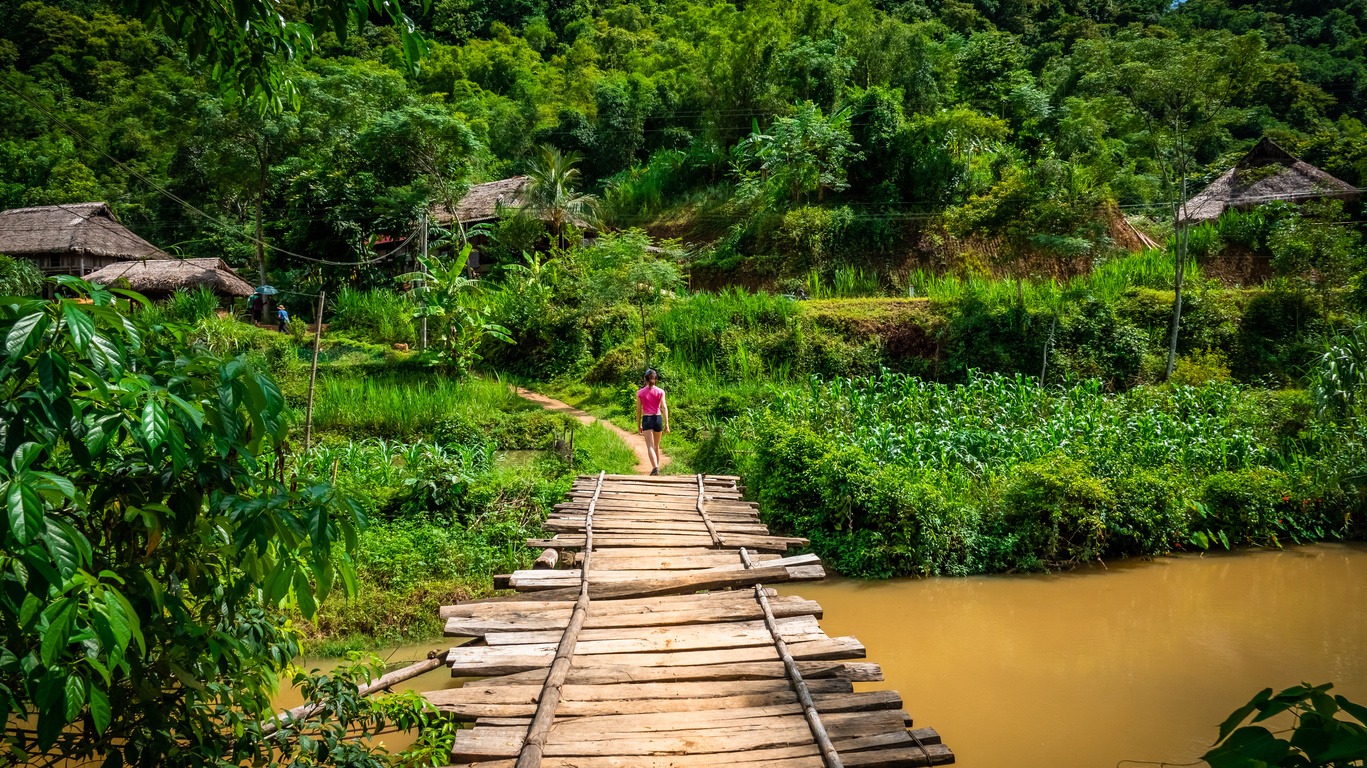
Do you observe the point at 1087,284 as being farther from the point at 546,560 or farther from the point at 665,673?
the point at 665,673

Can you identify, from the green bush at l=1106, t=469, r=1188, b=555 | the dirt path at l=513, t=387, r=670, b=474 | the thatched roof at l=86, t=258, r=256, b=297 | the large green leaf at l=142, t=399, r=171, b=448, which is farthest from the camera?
the thatched roof at l=86, t=258, r=256, b=297

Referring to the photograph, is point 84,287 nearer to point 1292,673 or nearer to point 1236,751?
point 1236,751

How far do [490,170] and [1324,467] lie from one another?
21046 mm

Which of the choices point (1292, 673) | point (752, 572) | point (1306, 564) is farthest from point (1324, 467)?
point (752, 572)

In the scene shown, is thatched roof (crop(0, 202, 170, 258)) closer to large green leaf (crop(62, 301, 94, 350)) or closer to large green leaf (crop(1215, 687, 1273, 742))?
large green leaf (crop(62, 301, 94, 350))

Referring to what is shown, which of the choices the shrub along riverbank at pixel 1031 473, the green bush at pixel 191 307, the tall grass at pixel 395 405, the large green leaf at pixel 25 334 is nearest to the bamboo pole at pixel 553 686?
the large green leaf at pixel 25 334

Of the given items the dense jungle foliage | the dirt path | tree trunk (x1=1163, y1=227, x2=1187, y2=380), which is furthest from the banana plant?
tree trunk (x1=1163, y1=227, x2=1187, y2=380)

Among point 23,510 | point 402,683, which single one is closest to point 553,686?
point 23,510

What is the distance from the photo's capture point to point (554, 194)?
55.5 ft

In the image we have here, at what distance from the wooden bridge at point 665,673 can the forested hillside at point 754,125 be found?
27.5 feet

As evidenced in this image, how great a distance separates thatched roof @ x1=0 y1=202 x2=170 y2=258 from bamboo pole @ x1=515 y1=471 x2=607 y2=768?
19891mm

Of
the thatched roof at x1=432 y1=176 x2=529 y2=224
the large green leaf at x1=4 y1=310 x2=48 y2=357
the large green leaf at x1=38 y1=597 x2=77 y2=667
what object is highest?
the thatched roof at x1=432 y1=176 x2=529 y2=224

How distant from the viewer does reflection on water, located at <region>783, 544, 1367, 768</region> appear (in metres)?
4.64

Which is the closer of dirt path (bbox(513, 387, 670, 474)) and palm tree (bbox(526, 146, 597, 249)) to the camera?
dirt path (bbox(513, 387, 670, 474))
